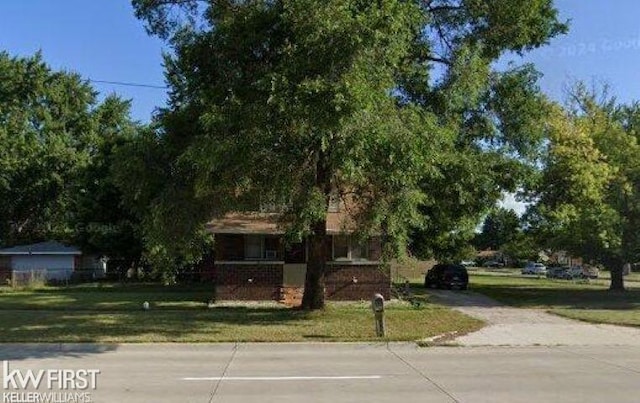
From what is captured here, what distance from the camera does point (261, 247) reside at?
28984mm

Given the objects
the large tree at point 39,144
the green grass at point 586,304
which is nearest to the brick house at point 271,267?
the green grass at point 586,304

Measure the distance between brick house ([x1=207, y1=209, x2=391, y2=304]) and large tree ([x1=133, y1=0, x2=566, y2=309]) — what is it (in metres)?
5.72

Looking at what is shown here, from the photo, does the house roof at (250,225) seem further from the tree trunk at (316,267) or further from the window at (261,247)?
the tree trunk at (316,267)

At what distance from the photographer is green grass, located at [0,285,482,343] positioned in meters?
17.0

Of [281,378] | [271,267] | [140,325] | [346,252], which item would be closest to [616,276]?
[346,252]

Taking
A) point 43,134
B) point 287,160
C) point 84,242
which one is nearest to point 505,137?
point 287,160

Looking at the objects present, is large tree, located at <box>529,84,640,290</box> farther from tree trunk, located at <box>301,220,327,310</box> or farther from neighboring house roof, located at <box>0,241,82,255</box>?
neighboring house roof, located at <box>0,241,82,255</box>

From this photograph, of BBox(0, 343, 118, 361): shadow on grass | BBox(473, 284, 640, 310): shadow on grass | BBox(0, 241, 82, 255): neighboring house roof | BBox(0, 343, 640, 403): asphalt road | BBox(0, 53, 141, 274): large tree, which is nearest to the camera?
BBox(0, 343, 640, 403): asphalt road

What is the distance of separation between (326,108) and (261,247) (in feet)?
46.0

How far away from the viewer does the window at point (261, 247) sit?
28.9 m

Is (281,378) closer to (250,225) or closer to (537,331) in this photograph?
(537,331)

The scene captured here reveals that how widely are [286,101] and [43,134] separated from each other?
162 ft

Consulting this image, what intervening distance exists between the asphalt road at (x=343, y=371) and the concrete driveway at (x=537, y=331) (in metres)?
0.91

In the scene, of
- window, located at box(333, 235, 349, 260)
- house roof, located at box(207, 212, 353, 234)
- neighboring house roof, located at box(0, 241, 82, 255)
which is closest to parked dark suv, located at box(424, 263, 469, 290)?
window, located at box(333, 235, 349, 260)
